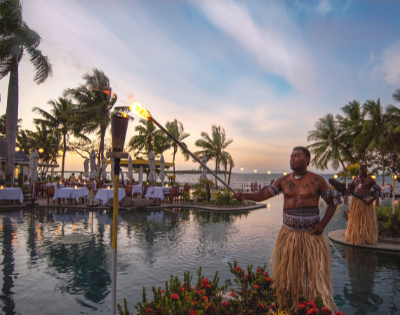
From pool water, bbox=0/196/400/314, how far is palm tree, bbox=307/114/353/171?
2311 cm

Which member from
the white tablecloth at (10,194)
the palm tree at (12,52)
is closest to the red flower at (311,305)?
the white tablecloth at (10,194)

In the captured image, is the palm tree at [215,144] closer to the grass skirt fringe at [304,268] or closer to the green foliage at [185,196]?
the green foliage at [185,196]

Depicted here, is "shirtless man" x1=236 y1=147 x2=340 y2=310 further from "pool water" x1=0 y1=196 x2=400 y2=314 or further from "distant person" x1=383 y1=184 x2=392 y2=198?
"distant person" x1=383 y1=184 x2=392 y2=198

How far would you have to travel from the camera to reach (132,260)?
6.03 meters

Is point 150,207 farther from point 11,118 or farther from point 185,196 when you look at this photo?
point 11,118

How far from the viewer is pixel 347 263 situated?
595 cm

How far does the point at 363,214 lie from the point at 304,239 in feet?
16.3

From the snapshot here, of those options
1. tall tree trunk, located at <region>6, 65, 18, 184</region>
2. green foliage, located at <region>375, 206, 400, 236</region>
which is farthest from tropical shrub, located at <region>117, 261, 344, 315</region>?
tall tree trunk, located at <region>6, 65, 18, 184</region>

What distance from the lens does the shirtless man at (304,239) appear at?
9.64ft

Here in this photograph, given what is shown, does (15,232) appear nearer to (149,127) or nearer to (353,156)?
(149,127)

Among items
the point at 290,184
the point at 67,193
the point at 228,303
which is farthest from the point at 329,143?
the point at 228,303

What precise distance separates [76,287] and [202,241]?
3.79 meters

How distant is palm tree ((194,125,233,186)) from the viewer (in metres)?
32.9

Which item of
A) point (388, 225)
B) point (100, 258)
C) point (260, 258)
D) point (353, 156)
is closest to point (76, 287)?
point (100, 258)
